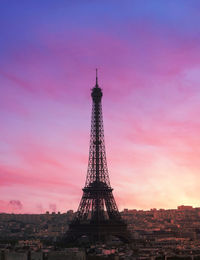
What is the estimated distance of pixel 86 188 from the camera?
92.6 metres

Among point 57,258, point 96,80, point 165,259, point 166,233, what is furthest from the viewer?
point 166,233

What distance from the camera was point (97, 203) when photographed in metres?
93.4

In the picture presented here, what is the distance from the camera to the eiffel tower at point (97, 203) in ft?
299

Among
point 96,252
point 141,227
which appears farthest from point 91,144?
point 141,227

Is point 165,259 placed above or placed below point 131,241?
below

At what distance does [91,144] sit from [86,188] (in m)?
7.71

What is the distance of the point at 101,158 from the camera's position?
9356 centimetres

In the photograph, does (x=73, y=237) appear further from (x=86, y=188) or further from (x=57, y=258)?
(x=57, y=258)

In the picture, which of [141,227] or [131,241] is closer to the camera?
[131,241]

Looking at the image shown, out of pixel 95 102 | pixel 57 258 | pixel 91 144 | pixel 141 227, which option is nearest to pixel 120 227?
pixel 91 144

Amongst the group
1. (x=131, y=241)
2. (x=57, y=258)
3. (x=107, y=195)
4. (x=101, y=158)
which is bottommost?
(x=57, y=258)

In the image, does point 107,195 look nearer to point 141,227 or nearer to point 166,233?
point 166,233

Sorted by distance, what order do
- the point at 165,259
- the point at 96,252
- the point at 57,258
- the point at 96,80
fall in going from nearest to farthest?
the point at 57,258
the point at 165,259
the point at 96,252
the point at 96,80

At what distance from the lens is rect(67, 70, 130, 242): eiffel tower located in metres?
91.0
